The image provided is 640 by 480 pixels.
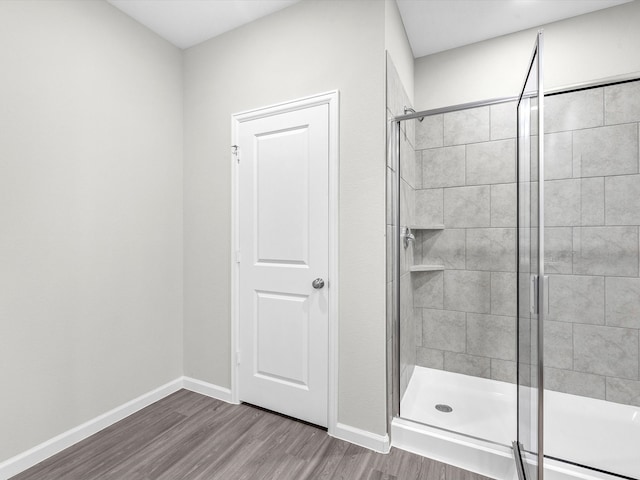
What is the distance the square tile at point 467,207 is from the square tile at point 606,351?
0.94 metres

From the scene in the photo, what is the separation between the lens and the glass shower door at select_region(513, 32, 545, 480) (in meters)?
1.20

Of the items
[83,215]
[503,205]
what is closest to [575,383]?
[503,205]

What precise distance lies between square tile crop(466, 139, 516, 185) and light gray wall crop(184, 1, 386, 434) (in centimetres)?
106

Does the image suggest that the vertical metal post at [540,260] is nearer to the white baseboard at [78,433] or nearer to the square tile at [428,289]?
the square tile at [428,289]

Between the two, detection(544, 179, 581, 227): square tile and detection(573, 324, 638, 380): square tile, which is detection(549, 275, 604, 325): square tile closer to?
detection(573, 324, 638, 380): square tile

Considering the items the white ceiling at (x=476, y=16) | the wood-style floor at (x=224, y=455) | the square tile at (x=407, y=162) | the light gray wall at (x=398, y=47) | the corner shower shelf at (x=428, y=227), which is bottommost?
the wood-style floor at (x=224, y=455)

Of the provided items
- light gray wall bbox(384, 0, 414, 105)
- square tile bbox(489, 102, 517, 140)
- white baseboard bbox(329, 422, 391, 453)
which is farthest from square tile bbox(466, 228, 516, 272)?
white baseboard bbox(329, 422, 391, 453)

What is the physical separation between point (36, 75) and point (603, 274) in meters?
3.54

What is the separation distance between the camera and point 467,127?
251 centimetres

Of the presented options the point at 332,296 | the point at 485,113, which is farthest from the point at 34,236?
the point at 485,113

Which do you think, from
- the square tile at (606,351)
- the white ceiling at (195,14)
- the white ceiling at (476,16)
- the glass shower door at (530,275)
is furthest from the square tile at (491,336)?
the white ceiling at (195,14)

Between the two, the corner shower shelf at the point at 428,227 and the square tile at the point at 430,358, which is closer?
the corner shower shelf at the point at 428,227

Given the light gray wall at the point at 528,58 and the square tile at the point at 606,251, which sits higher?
the light gray wall at the point at 528,58

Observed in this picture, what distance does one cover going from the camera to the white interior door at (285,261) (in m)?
2.01
